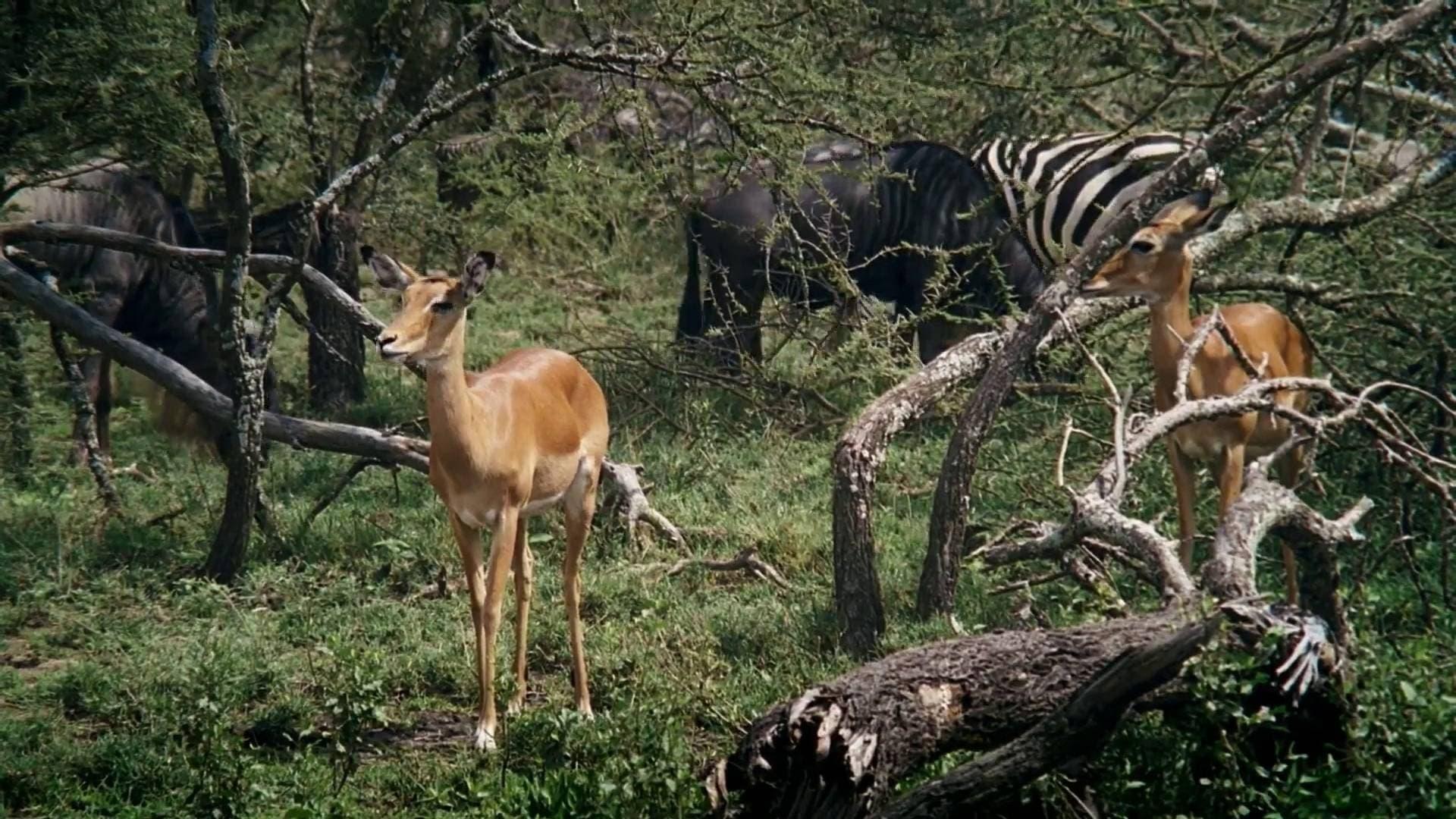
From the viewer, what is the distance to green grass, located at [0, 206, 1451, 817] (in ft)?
18.0

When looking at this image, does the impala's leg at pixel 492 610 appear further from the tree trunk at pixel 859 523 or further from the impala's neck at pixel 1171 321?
the impala's neck at pixel 1171 321

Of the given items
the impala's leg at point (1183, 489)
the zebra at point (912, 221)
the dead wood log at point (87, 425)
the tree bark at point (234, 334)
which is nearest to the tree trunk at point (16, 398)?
the dead wood log at point (87, 425)

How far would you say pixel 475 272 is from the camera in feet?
20.9

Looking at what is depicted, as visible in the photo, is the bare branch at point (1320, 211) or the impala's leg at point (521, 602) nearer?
the impala's leg at point (521, 602)

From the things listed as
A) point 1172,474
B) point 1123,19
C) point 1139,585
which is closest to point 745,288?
point 1123,19

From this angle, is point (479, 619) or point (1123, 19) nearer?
point (479, 619)

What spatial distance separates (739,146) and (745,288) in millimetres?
2938

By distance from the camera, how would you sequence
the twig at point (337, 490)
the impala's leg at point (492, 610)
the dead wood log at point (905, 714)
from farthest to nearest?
the twig at point (337, 490) < the impala's leg at point (492, 610) < the dead wood log at point (905, 714)

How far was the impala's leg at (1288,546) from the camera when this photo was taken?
6984 millimetres

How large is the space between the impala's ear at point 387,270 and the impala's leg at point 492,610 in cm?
92

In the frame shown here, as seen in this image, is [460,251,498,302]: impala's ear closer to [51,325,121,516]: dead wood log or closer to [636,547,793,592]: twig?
[636,547,793,592]: twig

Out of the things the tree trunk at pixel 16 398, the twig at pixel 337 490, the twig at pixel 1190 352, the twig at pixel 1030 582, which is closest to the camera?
the twig at pixel 1190 352

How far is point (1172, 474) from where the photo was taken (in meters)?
7.86

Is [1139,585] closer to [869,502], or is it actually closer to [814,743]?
[869,502]
